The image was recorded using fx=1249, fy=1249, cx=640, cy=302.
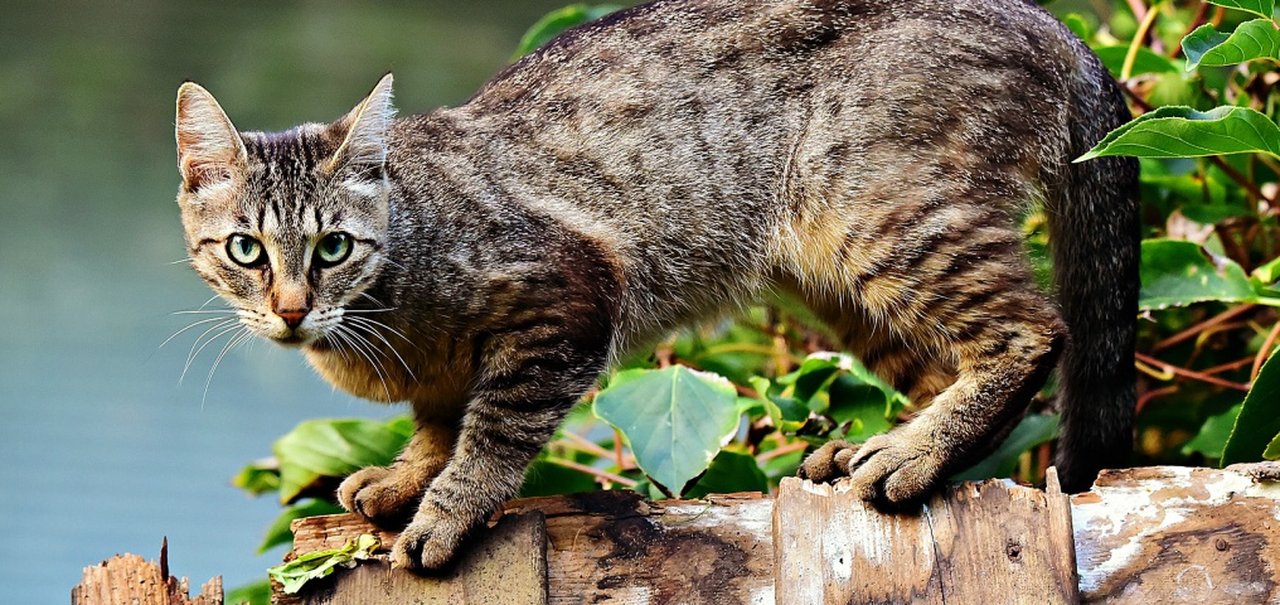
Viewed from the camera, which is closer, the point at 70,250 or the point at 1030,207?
the point at 1030,207

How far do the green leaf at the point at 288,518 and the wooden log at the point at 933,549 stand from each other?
1318mm

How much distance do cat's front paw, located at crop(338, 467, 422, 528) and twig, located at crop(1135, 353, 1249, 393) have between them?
67.0 inches

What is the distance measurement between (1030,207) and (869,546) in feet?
2.72

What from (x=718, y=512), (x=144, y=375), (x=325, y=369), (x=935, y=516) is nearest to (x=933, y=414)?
(x=935, y=516)

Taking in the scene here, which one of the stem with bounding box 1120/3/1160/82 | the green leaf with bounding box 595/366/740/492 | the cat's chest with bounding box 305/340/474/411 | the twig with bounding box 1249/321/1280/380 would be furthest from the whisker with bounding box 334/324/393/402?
the stem with bounding box 1120/3/1160/82

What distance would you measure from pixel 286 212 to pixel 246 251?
10 cm

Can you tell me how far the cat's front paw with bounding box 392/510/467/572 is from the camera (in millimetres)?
2014

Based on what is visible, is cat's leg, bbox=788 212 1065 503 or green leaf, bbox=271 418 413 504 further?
green leaf, bbox=271 418 413 504

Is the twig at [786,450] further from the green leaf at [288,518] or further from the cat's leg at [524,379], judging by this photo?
the green leaf at [288,518]

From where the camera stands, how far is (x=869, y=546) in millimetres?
1925

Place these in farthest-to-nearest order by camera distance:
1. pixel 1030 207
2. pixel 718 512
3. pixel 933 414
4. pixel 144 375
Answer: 1. pixel 144 375
2. pixel 1030 207
3. pixel 933 414
4. pixel 718 512

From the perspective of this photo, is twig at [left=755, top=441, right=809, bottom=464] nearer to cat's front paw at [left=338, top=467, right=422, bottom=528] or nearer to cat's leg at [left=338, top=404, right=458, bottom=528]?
cat's leg at [left=338, top=404, right=458, bottom=528]

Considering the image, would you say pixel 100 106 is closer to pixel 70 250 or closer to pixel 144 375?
pixel 70 250

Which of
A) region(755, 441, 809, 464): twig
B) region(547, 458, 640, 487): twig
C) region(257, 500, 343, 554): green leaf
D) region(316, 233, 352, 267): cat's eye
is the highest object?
region(316, 233, 352, 267): cat's eye
